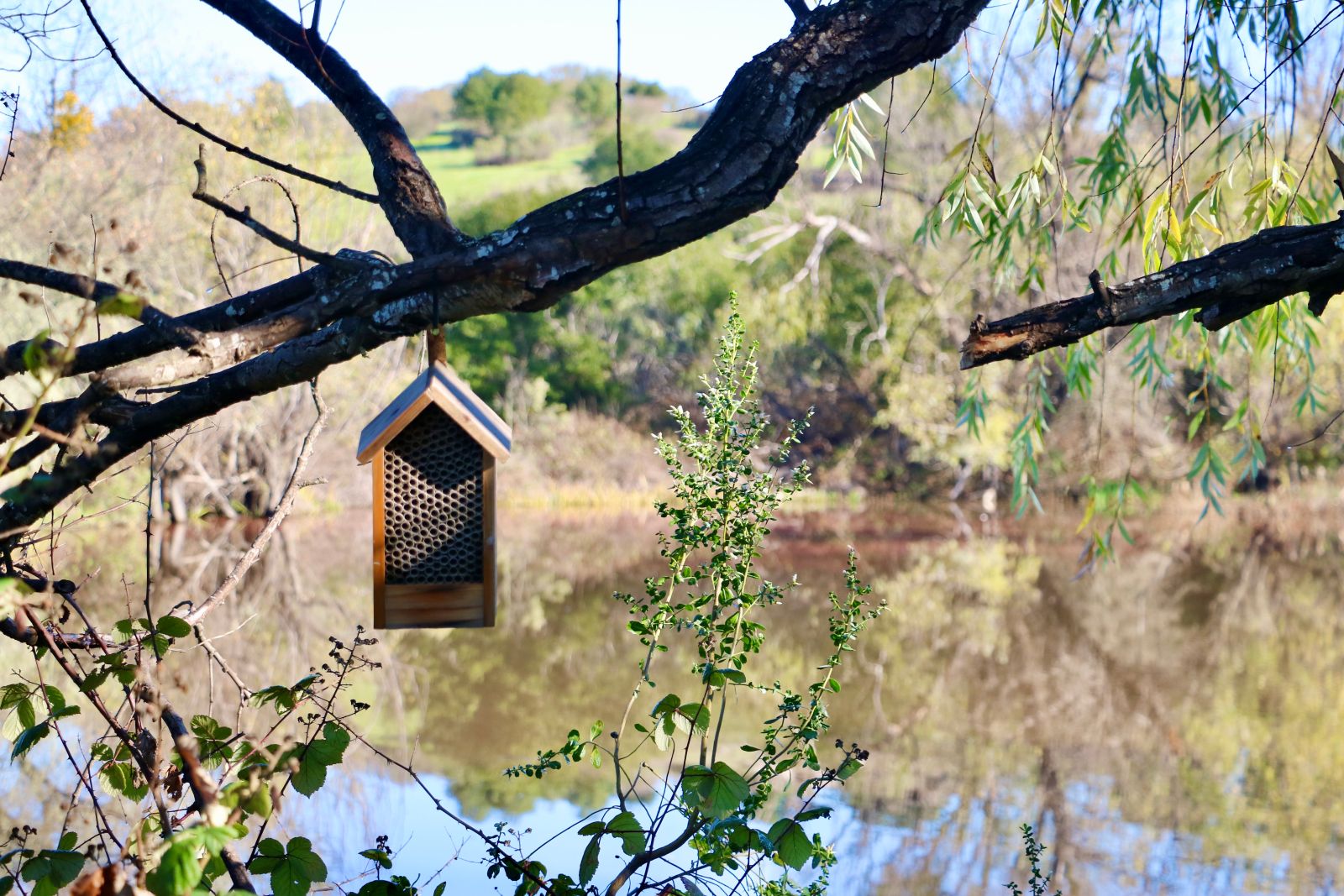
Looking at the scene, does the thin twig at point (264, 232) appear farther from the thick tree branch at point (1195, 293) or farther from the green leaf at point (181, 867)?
the thick tree branch at point (1195, 293)

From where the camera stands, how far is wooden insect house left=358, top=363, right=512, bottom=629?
8.01 feet

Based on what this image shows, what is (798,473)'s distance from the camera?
9.04 feet

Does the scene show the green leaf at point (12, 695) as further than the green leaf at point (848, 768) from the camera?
No

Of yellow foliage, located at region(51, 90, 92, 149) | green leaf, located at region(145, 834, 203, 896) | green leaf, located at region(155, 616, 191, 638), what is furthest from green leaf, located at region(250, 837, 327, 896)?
yellow foliage, located at region(51, 90, 92, 149)

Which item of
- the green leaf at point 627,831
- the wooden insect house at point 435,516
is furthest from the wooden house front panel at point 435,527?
Result: the green leaf at point 627,831

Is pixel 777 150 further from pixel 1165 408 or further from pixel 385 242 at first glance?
pixel 1165 408

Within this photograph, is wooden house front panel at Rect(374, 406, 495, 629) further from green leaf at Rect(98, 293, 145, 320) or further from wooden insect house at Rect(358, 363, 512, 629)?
green leaf at Rect(98, 293, 145, 320)

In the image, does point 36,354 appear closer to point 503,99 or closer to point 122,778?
point 122,778

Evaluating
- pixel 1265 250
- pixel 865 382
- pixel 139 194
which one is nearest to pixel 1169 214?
pixel 1265 250

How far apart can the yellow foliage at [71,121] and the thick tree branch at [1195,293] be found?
9.75m

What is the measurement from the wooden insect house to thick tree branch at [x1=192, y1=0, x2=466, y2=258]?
49 centimetres

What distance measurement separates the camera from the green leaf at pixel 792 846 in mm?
2287

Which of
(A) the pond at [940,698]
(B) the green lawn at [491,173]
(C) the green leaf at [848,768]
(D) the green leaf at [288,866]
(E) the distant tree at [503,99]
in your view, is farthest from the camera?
(E) the distant tree at [503,99]

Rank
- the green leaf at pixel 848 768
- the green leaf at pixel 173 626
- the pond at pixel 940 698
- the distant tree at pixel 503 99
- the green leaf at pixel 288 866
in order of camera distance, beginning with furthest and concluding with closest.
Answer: the distant tree at pixel 503 99
the pond at pixel 940 698
the green leaf at pixel 848 768
the green leaf at pixel 288 866
the green leaf at pixel 173 626
